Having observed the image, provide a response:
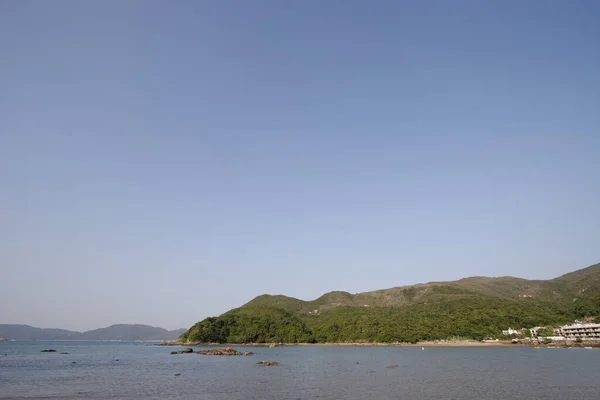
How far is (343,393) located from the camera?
5016 cm

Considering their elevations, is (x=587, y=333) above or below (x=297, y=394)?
above

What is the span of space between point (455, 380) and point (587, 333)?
5742 inches

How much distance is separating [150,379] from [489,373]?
→ 60.2 meters

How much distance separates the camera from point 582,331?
17012 centimetres

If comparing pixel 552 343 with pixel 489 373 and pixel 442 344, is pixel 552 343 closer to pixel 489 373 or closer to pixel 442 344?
pixel 442 344

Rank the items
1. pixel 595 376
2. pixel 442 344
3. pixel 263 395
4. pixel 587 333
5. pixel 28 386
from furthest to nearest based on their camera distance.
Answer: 1. pixel 442 344
2. pixel 587 333
3. pixel 595 376
4. pixel 28 386
5. pixel 263 395

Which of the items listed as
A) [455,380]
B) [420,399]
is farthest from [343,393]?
[455,380]

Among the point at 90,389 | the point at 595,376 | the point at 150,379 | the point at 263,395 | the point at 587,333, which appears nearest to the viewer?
the point at 263,395

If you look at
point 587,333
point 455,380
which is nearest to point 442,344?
point 587,333

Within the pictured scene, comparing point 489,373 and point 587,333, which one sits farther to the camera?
point 587,333

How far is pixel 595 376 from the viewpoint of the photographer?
210 feet

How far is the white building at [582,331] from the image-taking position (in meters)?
164

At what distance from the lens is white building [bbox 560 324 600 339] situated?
163625 millimetres

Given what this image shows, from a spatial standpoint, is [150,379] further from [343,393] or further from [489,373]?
[489,373]
